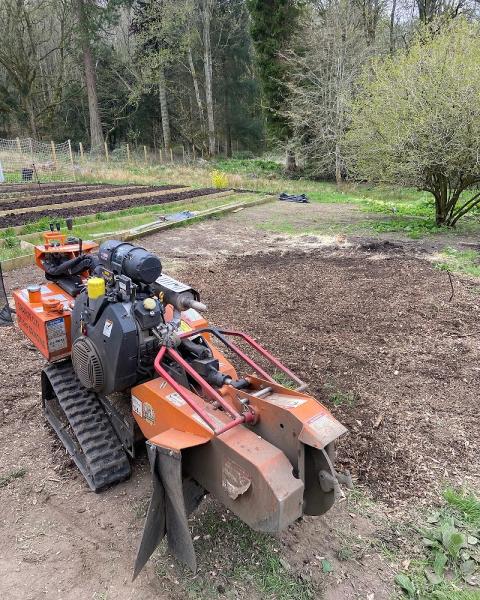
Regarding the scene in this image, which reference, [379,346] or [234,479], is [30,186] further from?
[234,479]

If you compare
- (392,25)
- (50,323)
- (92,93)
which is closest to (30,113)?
(92,93)

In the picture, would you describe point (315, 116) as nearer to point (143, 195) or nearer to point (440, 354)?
point (143, 195)

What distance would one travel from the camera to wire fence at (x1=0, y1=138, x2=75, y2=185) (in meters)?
21.5

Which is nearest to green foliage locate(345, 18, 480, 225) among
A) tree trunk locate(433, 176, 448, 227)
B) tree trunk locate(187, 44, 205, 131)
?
tree trunk locate(433, 176, 448, 227)

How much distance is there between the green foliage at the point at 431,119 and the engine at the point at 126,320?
8.49 metres

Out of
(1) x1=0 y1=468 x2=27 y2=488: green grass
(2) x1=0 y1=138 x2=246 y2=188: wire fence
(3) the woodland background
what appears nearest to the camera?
→ (1) x1=0 y1=468 x2=27 y2=488: green grass

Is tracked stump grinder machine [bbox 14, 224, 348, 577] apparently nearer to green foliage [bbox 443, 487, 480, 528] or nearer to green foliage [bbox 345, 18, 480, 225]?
green foliage [bbox 443, 487, 480, 528]

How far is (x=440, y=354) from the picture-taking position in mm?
4672

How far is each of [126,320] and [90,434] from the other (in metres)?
0.88

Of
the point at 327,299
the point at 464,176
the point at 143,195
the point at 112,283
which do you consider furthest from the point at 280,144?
the point at 112,283

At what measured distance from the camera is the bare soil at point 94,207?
10805 millimetres

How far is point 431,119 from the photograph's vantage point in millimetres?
9477

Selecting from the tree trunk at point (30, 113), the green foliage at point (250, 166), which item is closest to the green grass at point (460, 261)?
the green foliage at point (250, 166)

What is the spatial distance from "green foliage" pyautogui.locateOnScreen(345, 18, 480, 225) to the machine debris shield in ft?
30.1
